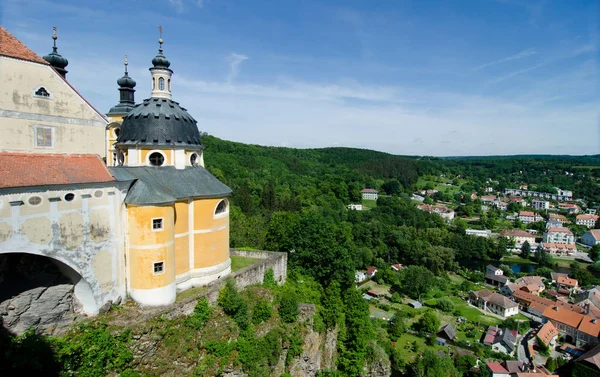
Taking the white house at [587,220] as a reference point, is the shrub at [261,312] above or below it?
above

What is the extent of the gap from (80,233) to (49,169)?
300 cm

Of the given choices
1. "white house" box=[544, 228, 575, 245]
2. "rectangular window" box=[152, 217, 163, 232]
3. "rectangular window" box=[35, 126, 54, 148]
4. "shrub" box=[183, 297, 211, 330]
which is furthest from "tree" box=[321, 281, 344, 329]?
"white house" box=[544, 228, 575, 245]

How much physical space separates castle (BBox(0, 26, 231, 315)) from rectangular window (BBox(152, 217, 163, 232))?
1.9 inches

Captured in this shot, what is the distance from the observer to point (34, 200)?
14.8m

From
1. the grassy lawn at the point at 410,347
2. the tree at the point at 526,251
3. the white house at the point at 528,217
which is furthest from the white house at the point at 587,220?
the grassy lawn at the point at 410,347

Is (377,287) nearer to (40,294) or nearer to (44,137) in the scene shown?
(40,294)

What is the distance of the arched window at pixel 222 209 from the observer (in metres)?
22.9

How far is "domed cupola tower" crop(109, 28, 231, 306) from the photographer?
18.2 metres

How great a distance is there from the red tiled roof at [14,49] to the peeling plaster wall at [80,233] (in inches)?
237

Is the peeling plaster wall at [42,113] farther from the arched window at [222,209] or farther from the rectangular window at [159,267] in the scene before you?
the arched window at [222,209]

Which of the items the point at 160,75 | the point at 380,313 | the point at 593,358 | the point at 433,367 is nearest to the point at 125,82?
the point at 160,75

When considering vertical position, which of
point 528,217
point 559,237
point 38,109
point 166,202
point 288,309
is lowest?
point 559,237

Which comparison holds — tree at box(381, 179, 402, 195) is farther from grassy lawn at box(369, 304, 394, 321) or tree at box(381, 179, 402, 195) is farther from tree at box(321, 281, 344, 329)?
tree at box(321, 281, 344, 329)

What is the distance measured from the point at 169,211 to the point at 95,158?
169 inches
